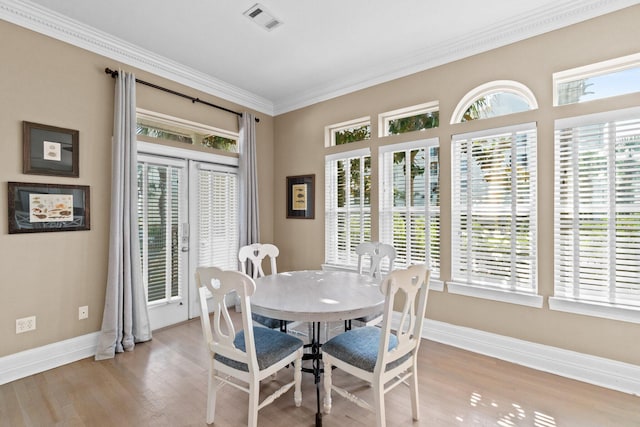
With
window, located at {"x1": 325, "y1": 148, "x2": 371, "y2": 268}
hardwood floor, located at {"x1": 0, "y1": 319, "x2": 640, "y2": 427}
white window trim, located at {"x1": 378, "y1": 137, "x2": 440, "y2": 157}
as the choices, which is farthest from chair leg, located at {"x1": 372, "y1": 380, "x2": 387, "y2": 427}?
white window trim, located at {"x1": 378, "y1": 137, "x2": 440, "y2": 157}

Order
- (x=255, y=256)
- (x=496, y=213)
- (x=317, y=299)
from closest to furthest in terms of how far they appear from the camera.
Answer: (x=317, y=299) < (x=496, y=213) < (x=255, y=256)

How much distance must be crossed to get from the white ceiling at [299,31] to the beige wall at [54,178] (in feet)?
0.75

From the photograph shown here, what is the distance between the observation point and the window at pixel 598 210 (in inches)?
92.1

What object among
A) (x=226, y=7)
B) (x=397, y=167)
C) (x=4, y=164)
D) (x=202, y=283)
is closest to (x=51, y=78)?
(x=4, y=164)

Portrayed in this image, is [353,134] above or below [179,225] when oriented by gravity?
above

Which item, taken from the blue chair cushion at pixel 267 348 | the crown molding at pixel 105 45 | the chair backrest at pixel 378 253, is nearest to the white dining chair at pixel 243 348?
the blue chair cushion at pixel 267 348

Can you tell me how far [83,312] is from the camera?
2.92 meters

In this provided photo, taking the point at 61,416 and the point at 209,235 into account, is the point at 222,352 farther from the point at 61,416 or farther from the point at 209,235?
the point at 209,235

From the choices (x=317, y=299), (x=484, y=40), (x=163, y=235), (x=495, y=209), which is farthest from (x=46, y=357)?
(x=484, y=40)

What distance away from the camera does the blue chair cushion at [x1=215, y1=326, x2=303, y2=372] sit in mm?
1861

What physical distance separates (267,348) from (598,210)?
8.97ft

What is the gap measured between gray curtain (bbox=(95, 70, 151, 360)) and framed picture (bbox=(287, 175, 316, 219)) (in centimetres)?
207

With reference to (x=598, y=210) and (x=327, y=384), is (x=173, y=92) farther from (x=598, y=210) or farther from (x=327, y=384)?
(x=598, y=210)

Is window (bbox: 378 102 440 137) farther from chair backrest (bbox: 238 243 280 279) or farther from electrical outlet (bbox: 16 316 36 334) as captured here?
electrical outlet (bbox: 16 316 36 334)
